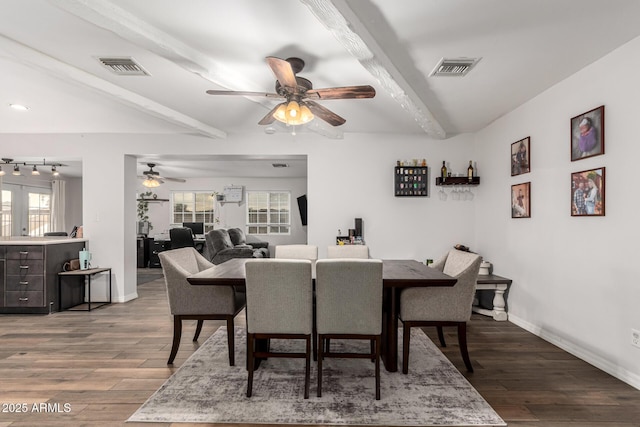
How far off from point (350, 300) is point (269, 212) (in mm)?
7054

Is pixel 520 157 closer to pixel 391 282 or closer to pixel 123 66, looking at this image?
pixel 391 282

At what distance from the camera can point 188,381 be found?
240 cm

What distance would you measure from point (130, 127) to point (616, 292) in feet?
18.2

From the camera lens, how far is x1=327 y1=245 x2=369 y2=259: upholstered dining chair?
360 centimetres

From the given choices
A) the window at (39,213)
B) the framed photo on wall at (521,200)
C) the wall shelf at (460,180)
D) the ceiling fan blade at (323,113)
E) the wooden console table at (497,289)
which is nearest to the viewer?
the ceiling fan blade at (323,113)

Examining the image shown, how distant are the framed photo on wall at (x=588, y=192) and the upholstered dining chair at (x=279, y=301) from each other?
2.36 m

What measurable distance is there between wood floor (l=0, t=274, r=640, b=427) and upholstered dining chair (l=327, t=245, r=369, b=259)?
1.10m

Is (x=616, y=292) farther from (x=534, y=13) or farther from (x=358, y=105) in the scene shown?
(x=358, y=105)

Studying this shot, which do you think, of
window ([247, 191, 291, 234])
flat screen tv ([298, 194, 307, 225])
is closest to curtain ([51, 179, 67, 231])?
window ([247, 191, 291, 234])

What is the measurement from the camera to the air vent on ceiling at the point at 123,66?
106 inches

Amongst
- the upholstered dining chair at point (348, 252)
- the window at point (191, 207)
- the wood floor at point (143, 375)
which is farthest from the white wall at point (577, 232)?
the window at point (191, 207)

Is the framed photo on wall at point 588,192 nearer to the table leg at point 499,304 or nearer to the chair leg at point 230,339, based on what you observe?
the table leg at point 499,304

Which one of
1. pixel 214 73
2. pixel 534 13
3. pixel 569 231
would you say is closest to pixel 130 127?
pixel 214 73

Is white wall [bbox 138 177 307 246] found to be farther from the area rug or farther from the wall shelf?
the area rug
